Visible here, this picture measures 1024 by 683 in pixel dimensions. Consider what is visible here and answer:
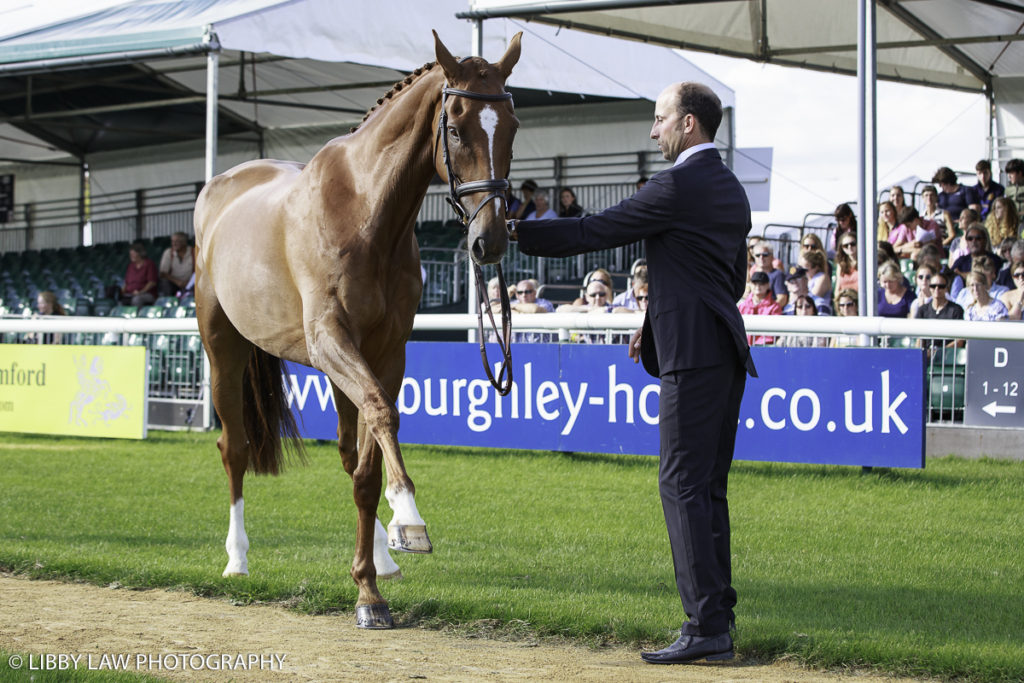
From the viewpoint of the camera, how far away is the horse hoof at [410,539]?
13.6 ft

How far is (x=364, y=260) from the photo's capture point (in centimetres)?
506

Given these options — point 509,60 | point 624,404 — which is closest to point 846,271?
point 624,404

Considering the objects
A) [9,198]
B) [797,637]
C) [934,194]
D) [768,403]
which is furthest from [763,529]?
[9,198]

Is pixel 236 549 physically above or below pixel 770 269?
below

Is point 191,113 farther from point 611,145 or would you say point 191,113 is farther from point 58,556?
point 58,556

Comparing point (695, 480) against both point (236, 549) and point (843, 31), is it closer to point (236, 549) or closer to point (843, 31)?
point (236, 549)

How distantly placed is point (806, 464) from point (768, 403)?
0.84m

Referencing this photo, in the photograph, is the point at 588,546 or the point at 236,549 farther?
the point at 588,546

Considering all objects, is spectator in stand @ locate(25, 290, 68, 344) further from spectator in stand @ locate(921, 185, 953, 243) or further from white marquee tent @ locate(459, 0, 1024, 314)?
spectator in stand @ locate(921, 185, 953, 243)

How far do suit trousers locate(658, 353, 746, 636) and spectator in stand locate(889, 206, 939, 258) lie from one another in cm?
979

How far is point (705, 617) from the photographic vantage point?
165 inches

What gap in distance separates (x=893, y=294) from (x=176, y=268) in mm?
12074

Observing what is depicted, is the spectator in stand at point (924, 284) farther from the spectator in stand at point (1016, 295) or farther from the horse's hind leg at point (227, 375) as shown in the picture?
the horse's hind leg at point (227, 375)

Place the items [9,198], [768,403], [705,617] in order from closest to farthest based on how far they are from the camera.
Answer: [705,617] → [768,403] → [9,198]
